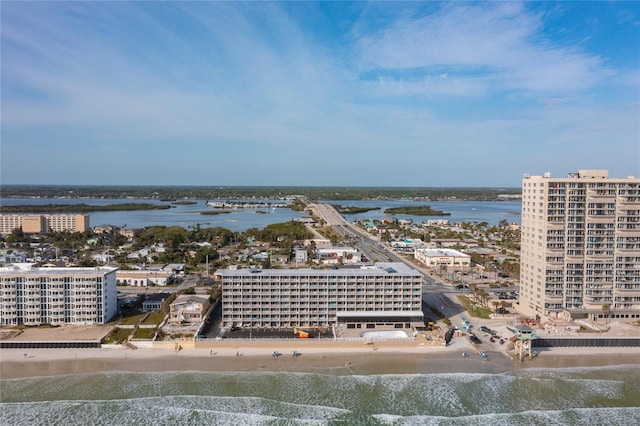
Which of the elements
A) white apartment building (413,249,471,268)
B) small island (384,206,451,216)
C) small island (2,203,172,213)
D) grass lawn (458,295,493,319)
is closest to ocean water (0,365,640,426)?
grass lawn (458,295,493,319)

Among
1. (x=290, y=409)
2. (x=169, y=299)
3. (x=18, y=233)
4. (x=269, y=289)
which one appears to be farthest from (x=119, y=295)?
(x=18, y=233)

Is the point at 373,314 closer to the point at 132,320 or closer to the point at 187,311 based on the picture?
the point at 187,311

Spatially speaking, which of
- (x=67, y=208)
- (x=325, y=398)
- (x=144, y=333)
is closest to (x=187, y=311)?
(x=144, y=333)

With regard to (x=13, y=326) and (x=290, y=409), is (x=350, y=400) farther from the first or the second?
(x=13, y=326)

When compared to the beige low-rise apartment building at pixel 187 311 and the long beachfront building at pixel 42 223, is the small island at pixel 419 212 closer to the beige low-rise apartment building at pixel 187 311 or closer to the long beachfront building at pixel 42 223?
the long beachfront building at pixel 42 223

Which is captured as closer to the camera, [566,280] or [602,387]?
[602,387]

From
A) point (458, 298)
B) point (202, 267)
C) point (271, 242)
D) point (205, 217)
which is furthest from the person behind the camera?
point (205, 217)
